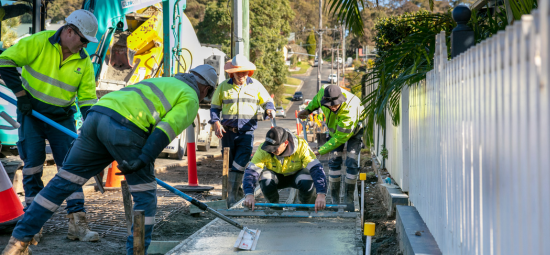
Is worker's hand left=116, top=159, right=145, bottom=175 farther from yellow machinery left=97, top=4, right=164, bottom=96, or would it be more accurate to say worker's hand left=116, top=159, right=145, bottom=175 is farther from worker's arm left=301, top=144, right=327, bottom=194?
yellow machinery left=97, top=4, right=164, bottom=96

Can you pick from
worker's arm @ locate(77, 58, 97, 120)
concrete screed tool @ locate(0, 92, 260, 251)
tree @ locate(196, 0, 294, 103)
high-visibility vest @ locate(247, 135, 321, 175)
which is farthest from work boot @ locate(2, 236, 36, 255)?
tree @ locate(196, 0, 294, 103)

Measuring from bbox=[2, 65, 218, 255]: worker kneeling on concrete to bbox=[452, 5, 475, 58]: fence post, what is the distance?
185cm

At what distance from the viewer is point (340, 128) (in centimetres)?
638

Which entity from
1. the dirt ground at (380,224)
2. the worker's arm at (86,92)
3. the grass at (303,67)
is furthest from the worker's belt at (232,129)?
the grass at (303,67)

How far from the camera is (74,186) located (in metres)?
3.85

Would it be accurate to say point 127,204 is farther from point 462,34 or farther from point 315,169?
point 462,34

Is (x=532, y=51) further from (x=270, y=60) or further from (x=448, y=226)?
(x=270, y=60)

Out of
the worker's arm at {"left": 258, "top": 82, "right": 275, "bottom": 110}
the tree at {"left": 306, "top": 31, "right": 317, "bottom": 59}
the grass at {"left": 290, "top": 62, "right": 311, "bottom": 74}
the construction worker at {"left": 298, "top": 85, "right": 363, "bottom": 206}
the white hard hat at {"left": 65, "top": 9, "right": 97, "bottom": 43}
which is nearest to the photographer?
the white hard hat at {"left": 65, "top": 9, "right": 97, "bottom": 43}

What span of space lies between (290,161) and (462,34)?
8.75 ft

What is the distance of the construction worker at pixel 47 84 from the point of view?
4.50 m

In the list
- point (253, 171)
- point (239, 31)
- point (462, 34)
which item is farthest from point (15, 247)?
point (239, 31)

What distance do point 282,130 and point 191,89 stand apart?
159 centimetres

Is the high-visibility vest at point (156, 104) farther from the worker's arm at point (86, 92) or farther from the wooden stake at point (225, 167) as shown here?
the wooden stake at point (225, 167)

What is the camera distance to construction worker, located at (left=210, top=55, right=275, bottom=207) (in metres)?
6.65
